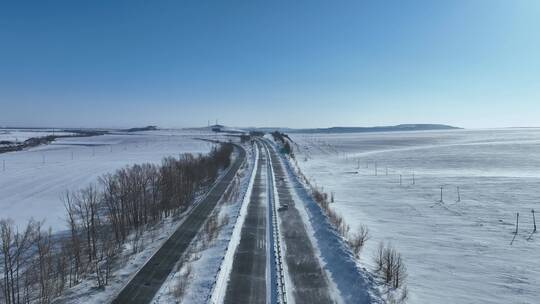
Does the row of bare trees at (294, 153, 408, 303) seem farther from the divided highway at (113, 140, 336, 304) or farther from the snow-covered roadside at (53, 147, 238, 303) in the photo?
the snow-covered roadside at (53, 147, 238, 303)

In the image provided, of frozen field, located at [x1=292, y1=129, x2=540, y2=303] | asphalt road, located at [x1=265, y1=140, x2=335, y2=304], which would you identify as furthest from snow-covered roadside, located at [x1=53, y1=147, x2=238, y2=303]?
frozen field, located at [x1=292, y1=129, x2=540, y2=303]

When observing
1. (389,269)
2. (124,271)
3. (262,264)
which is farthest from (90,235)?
(389,269)

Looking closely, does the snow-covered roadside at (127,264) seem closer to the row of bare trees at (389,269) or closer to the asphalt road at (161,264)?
the asphalt road at (161,264)

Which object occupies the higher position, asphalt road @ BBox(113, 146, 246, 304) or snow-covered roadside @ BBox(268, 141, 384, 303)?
snow-covered roadside @ BBox(268, 141, 384, 303)

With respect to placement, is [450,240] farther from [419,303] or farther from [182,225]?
[182,225]

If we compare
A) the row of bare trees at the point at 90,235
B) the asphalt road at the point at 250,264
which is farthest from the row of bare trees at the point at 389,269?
the row of bare trees at the point at 90,235

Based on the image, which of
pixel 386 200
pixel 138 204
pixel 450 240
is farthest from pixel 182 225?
pixel 386 200
